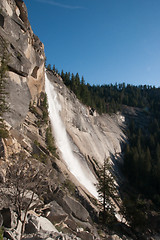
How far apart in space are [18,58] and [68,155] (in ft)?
59.0

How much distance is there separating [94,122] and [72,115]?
13626 millimetres

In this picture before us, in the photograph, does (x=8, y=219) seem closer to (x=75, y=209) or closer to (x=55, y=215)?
(x=55, y=215)

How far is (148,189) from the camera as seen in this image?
46531 mm

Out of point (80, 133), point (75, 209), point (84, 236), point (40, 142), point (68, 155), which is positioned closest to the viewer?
point (84, 236)

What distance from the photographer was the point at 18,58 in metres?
24.2

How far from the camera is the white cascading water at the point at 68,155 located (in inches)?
1120

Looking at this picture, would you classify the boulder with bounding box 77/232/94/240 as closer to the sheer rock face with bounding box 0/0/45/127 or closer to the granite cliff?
the granite cliff

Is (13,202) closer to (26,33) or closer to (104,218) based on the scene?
(104,218)

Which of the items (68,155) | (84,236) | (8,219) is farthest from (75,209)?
(68,155)

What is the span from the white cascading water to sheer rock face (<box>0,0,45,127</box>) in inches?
285

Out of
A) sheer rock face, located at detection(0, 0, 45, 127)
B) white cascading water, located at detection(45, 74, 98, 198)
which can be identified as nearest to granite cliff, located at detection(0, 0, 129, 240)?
sheer rock face, located at detection(0, 0, 45, 127)

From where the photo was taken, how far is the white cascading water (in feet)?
93.3

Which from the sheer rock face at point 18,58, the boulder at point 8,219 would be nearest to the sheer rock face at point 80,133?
the sheer rock face at point 18,58

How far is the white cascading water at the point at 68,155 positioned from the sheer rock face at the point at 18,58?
725 cm
